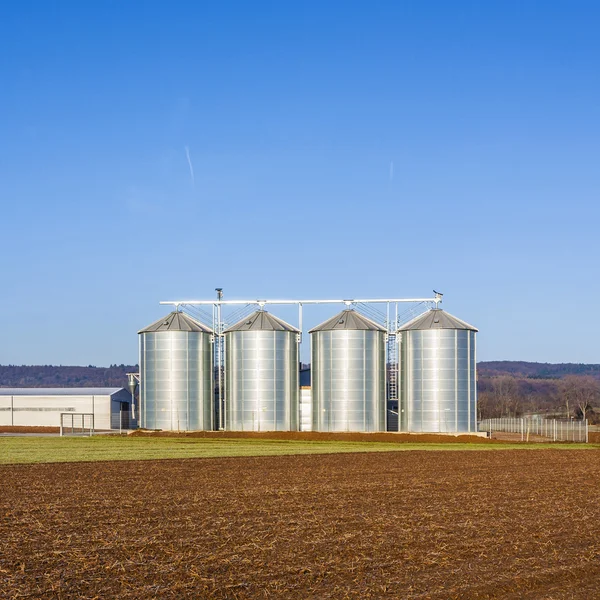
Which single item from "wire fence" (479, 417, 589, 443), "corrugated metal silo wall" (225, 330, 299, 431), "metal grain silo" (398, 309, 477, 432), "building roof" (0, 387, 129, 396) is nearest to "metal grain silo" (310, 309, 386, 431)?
"corrugated metal silo wall" (225, 330, 299, 431)

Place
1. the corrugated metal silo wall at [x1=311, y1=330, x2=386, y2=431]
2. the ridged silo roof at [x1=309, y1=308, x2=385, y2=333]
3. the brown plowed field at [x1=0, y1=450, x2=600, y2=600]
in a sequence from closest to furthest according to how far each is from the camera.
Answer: the brown plowed field at [x1=0, y1=450, x2=600, y2=600], the corrugated metal silo wall at [x1=311, y1=330, x2=386, y2=431], the ridged silo roof at [x1=309, y1=308, x2=385, y2=333]

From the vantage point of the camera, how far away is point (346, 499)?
2889 cm

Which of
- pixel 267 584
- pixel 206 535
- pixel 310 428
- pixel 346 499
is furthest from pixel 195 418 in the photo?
pixel 267 584

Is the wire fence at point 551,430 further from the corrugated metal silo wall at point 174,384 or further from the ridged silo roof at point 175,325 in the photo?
the ridged silo roof at point 175,325

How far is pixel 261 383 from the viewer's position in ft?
275

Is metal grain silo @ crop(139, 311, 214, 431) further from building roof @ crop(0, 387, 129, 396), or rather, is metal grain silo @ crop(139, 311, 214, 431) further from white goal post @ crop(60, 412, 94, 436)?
building roof @ crop(0, 387, 129, 396)

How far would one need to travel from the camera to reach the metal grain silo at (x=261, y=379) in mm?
83562

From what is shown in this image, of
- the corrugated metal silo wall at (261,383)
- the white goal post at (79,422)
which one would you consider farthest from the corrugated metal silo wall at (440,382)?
the white goal post at (79,422)

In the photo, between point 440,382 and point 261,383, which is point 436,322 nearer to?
point 440,382

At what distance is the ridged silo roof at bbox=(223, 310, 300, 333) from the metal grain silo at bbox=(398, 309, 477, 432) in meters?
12.5

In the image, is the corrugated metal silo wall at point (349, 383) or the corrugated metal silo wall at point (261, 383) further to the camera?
the corrugated metal silo wall at point (261, 383)

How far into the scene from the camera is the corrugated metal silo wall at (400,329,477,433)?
79938 mm

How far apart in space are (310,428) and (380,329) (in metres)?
11.8

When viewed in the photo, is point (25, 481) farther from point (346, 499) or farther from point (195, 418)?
point (195, 418)
